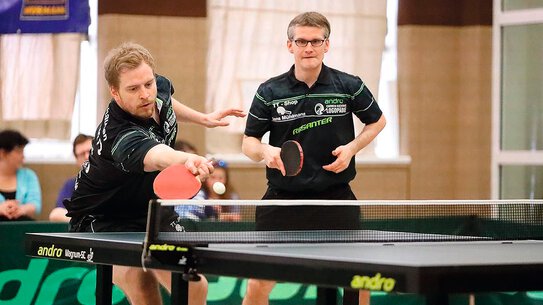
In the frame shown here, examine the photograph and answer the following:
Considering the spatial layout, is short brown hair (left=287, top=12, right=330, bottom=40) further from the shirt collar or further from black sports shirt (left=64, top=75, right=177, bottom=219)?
black sports shirt (left=64, top=75, right=177, bottom=219)

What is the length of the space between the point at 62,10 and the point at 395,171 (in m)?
3.58

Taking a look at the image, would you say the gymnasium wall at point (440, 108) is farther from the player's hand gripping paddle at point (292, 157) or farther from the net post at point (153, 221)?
the net post at point (153, 221)

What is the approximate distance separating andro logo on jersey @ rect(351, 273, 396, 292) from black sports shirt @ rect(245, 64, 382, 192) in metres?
2.33

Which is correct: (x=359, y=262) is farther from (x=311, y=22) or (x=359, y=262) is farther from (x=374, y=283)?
(x=311, y=22)

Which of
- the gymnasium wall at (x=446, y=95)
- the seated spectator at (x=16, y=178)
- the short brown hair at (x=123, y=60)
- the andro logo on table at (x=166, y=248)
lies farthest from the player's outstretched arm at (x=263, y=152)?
the gymnasium wall at (x=446, y=95)

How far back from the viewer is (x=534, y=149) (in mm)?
10367

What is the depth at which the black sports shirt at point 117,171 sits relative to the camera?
14.5ft

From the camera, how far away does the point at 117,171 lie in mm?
4578

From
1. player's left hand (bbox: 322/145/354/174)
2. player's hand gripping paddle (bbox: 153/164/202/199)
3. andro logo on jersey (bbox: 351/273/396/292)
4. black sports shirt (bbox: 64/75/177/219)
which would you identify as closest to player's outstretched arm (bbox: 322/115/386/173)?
player's left hand (bbox: 322/145/354/174)

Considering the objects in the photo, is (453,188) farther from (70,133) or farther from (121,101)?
(121,101)

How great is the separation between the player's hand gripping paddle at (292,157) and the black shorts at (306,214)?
0.77 metres

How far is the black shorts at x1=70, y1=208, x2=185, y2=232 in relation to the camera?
189 inches

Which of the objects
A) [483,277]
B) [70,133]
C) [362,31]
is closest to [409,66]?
[362,31]

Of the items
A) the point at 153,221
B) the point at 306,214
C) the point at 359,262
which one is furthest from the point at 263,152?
the point at 359,262
